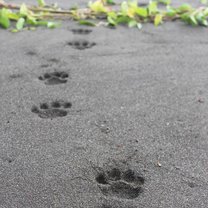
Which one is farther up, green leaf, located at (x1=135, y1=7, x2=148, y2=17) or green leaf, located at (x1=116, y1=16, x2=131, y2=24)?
green leaf, located at (x1=135, y1=7, x2=148, y2=17)

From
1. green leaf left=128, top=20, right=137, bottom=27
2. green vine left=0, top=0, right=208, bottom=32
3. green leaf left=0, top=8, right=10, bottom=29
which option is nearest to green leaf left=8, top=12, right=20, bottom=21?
green vine left=0, top=0, right=208, bottom=32

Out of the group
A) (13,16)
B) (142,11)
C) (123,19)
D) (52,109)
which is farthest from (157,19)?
(52,109)

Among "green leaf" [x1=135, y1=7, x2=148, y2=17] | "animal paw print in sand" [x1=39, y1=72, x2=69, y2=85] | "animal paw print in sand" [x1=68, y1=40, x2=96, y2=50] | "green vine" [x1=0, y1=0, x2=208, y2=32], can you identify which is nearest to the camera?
"animal paw print in sand" [x1=39, y1=72, x2=69, y2=85]

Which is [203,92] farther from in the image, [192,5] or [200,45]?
[192,5]

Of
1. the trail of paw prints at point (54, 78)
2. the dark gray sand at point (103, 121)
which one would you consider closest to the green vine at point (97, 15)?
the dark gray sand at point (103, 121)

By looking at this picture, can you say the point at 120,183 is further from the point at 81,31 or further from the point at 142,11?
the point at 142,11

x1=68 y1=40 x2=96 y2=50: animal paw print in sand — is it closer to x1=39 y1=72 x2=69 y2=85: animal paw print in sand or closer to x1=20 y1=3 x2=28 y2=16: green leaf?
x1=39 y1=72 x2=69 y2=85: animal paw print in sand
